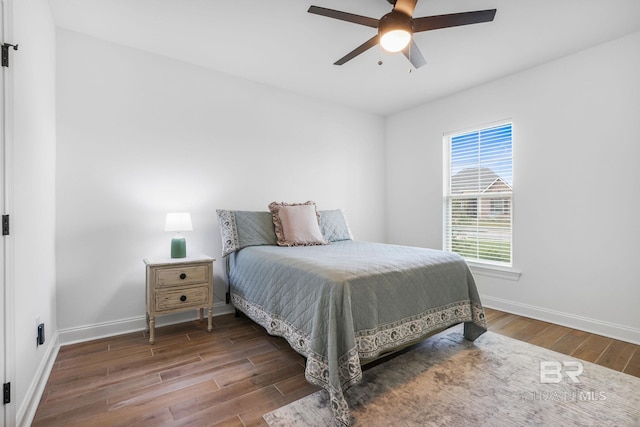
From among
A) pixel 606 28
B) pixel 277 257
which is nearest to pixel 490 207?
pixel 606 28

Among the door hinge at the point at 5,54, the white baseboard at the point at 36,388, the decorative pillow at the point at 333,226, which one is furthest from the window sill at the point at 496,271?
the door hinge at the point at 5,54

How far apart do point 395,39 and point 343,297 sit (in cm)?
160

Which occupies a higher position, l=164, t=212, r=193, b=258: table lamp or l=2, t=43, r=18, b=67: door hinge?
l=2, t=43, r=18, b=67: door hinge

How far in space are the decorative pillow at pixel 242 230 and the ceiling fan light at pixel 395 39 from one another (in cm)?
193

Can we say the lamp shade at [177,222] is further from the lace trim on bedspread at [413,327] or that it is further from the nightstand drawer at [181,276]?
the lace trim on bedspread at [413,327]

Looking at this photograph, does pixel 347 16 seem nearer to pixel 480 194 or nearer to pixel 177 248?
pixel 177 248

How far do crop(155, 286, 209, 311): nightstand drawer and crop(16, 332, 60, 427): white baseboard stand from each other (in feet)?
2.29

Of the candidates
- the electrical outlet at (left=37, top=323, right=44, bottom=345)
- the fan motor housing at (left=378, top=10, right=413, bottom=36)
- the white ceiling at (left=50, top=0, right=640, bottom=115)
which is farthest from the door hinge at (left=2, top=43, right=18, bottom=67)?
the fan motor housing at (left=378, top=10, right=413, bottom=36)

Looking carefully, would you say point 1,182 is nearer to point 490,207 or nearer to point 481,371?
point 481,371

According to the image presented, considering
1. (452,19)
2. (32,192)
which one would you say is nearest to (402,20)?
(452,19)

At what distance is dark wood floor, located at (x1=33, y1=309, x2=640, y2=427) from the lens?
161cm

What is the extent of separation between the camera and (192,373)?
6.70ft

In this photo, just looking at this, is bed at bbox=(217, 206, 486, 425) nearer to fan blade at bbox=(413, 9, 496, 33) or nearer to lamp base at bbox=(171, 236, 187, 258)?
lamp base at bbox=(171, 236, 187, 258)

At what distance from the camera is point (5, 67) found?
4.54 feet
